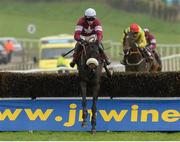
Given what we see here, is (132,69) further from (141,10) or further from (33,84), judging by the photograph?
(141,10)

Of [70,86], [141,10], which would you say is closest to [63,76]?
[70,86]

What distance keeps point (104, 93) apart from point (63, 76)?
87cm

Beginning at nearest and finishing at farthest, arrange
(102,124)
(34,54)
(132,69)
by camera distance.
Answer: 1. (102,124)
2. (132,69)
3. (34,54)

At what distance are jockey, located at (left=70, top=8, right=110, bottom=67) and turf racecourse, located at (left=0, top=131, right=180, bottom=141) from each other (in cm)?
141

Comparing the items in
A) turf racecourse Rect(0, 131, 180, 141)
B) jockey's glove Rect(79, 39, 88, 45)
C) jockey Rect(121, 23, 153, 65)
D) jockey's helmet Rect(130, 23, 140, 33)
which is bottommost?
turf racecourse Rect(0, 131, 180, 141)

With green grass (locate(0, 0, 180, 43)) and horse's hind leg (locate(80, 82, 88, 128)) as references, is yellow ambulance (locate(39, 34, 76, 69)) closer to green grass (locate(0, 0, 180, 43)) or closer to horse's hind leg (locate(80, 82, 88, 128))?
horse's hind leg (locate(80, 82, 88, 128))

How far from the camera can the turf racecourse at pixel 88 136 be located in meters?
11.9

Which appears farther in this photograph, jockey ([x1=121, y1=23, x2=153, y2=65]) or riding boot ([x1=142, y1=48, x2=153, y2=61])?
riding boot ([x1=142, y1=48, x2=153, y2=61])

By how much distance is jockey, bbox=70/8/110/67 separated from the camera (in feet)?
42.0

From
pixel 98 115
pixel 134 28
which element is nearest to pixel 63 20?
pixel 134 28

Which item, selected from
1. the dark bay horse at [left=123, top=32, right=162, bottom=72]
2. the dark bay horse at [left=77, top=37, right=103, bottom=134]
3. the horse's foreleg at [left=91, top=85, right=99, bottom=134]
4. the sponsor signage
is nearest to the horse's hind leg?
the dark bay horse at [left=77, top=37, right=103, bottom=134]

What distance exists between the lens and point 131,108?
12898mm

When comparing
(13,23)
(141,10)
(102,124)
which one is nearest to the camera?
(102,124)

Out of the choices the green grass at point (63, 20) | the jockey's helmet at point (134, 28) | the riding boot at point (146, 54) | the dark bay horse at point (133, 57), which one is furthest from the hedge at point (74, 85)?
the green grass at point (63, 20)
